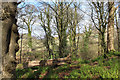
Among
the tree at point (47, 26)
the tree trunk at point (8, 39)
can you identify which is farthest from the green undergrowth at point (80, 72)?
the tree at point (47, 26)

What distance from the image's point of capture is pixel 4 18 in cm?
266

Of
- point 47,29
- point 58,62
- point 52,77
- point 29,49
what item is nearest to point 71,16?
point 47,29

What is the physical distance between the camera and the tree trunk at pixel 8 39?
2.63m

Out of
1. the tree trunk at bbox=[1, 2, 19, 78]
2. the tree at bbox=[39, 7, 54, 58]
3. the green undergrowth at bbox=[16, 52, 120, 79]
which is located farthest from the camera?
the tree at bbox=[39, 7, 54, 58]

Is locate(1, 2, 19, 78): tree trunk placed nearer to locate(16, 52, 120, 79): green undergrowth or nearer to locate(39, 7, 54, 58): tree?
locate(16, 52, 120, 79): green undergrowth

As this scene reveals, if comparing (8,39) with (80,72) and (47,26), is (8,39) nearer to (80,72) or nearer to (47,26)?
(80,72)

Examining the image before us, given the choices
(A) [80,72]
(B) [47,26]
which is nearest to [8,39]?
(A) [80,72]

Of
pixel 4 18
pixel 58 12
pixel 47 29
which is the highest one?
pixel 58 12

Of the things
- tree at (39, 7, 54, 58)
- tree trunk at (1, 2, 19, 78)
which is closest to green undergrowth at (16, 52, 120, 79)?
tree trunk at (1, 2, 19, 78)

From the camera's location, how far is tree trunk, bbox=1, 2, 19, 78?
2635 mm

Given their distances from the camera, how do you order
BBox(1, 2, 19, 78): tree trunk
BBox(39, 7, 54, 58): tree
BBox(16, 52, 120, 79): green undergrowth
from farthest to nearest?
BBox(39, 7, 54, 58): tree → BBox(16, 52, 120, 79): green undergrowth → BBox(1, 2, 19, 78): tree trunk

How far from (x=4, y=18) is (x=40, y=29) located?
15.6 m

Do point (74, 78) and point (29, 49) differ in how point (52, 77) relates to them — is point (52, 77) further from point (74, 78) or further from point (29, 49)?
point (29, 49)

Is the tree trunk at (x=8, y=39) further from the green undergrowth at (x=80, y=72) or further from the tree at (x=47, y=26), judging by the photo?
the tree at (x=47, y=26)
